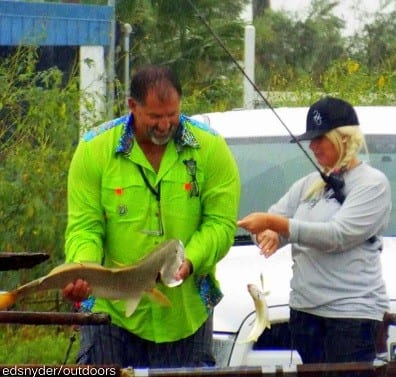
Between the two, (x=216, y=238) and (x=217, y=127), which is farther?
(x=217, y=127)

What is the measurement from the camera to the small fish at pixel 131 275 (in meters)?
4.45

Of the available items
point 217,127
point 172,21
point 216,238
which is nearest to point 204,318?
point 216,238

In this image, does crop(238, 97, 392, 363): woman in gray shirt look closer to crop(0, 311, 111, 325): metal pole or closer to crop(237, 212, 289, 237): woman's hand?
crop(237, 212, 289, 237): woman's hand

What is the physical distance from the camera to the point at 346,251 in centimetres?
508

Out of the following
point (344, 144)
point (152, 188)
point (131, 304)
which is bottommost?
point (131, 304)

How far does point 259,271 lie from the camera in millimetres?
6145

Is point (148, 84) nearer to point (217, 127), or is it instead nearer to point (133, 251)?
point (133, 251)

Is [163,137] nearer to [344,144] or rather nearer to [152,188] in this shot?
[152,188]

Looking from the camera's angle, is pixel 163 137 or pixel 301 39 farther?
pixel 301 39

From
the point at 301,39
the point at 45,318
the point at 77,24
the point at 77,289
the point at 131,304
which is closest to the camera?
the point at 45,318

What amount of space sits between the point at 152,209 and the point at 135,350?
56cm

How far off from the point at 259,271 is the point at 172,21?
58.0ft

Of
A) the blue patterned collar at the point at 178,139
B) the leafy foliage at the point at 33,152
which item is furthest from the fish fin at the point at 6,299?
the leafy foliage at the point at 33,152

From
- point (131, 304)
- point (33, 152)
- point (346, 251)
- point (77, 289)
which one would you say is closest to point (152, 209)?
point (131, 304)
